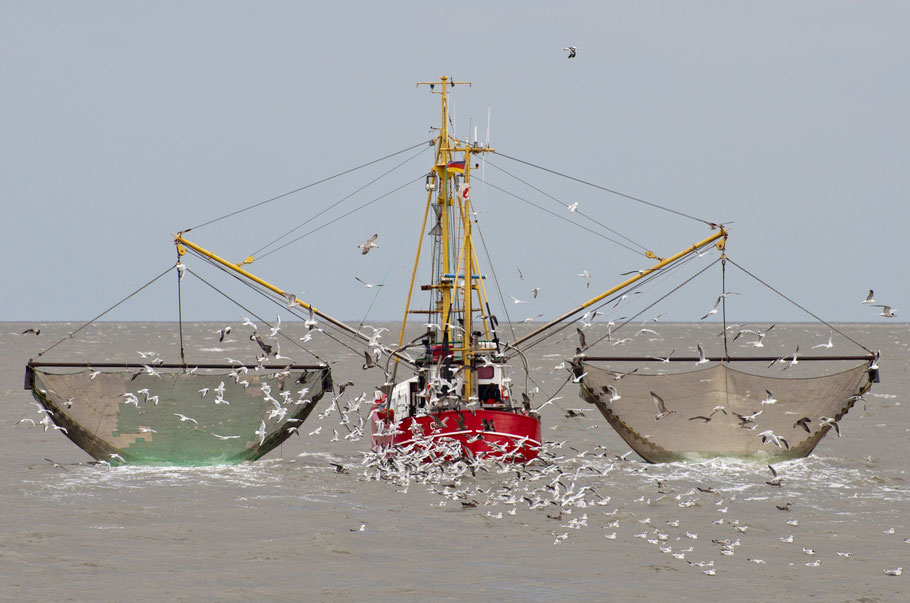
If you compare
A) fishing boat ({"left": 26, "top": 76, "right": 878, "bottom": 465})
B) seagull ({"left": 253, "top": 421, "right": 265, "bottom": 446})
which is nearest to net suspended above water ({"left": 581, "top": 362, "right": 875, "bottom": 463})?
fishing boat ({"left": 26, "top": 76, "right": 878, "bottom": 465})

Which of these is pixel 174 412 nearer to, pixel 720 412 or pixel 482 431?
pixel 482 431

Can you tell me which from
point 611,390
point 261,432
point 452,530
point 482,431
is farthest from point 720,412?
point 261,432

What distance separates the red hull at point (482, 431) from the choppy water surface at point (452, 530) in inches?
17.5

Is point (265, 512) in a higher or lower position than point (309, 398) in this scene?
lower

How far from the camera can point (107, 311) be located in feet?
83.4

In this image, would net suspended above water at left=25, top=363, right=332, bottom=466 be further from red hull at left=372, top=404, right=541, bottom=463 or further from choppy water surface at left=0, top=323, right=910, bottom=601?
red hull at left=372, top=404, right=541, bottom=463

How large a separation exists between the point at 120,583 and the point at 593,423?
2618cm

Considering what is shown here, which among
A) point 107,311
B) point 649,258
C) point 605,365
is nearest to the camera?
point 107,311

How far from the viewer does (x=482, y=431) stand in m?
25.5

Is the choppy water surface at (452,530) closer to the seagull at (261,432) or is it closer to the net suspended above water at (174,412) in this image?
the net suspended above water at (174,412)

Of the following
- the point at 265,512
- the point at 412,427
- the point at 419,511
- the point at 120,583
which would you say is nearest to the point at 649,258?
the point at 412,427

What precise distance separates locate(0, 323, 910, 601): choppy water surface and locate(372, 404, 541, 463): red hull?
0.44 metres

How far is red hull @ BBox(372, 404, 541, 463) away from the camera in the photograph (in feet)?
83.0

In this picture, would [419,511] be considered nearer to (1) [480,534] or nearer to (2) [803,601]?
(1) [480,534]
